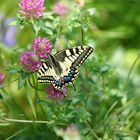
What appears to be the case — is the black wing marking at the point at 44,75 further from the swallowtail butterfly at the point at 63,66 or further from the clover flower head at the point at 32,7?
the clover flower head at the point at 32,7

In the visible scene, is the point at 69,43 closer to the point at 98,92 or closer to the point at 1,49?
the point at 98,92

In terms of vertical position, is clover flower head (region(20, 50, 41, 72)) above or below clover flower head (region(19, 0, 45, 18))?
below

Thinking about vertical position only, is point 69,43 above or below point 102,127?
above

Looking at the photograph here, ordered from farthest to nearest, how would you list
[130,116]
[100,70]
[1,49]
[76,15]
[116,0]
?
[116,0] < [1,49] < [130,116] < [100,70] < [76,15]

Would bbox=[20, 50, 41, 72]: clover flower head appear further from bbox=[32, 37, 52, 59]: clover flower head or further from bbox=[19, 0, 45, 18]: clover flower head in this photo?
bbox=[19, 0, 45, 18]: clover flower head

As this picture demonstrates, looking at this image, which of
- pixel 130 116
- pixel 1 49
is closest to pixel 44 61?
pixel 130 116

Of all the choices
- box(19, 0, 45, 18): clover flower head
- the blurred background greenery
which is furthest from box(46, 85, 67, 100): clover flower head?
box(19, 0, 45, 18): clover flower head

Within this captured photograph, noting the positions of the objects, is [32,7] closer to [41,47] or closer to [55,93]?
[41,47]
